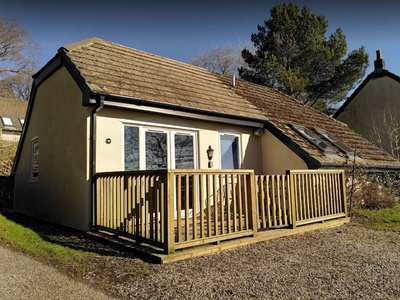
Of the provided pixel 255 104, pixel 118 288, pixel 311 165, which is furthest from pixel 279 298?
pixel 255 104

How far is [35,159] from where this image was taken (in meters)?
10.9

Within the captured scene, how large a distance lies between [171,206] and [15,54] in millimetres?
28858

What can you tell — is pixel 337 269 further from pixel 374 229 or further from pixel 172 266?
pixel 374 229

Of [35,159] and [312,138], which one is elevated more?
[312,138]

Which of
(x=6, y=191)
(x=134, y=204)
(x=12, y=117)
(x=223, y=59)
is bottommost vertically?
(x=6, y=191)

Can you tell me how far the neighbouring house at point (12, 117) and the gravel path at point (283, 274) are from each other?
27600 millimetres

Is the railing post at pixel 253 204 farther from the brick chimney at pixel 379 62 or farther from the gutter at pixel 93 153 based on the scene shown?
the brick chimney at pixel 379 62

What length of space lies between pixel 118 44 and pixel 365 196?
10242 millimetres

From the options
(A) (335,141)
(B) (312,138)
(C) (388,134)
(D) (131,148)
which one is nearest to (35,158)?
(D) (131,148)

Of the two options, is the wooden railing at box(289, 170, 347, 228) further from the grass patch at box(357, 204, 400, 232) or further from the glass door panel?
the glass door panel

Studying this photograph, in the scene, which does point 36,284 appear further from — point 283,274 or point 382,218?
point 382,218

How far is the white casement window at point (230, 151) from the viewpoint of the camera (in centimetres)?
1013

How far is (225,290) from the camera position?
3832 millimetres

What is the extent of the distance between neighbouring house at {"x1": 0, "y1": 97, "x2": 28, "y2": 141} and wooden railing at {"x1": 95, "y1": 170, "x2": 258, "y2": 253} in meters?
25.0
